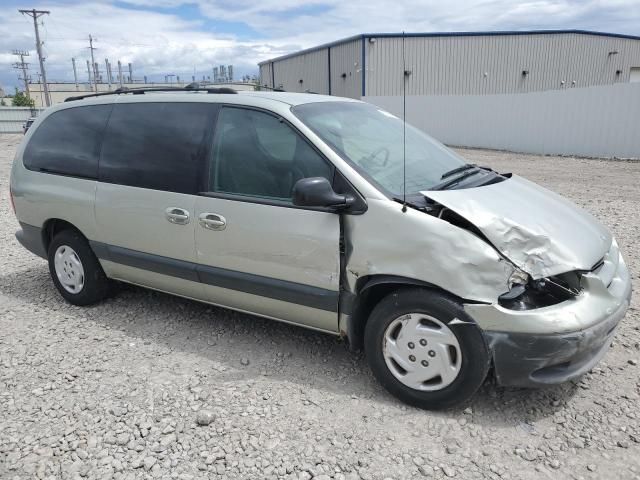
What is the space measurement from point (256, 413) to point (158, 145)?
2074mm

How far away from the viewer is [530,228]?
2.83 meters

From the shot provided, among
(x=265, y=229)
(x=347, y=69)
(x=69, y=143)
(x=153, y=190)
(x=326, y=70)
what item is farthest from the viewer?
(x=326, y=70)

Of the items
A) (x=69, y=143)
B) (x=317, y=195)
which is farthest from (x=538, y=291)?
(x=69, y=143)

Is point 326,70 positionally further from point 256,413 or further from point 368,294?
point 256,413

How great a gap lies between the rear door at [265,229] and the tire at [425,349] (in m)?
0.36

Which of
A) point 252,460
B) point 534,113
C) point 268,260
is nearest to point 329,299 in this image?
point 268,260

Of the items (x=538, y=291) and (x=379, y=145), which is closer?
(x=538, y=291)

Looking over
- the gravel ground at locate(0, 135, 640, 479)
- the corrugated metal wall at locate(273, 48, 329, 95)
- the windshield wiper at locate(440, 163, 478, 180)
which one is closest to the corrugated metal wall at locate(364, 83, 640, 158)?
the corrugated metal wall at locate(273, 48, 329, 95)

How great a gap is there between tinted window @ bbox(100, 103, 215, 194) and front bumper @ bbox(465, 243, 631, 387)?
6.99 ft

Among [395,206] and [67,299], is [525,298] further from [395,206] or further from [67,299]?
[67,299]

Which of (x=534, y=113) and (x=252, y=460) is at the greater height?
(x=534, y=113)

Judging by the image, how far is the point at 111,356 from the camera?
3723mm

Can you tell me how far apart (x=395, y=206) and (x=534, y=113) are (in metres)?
17.9

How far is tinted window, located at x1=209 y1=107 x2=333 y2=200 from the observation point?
3.28m
